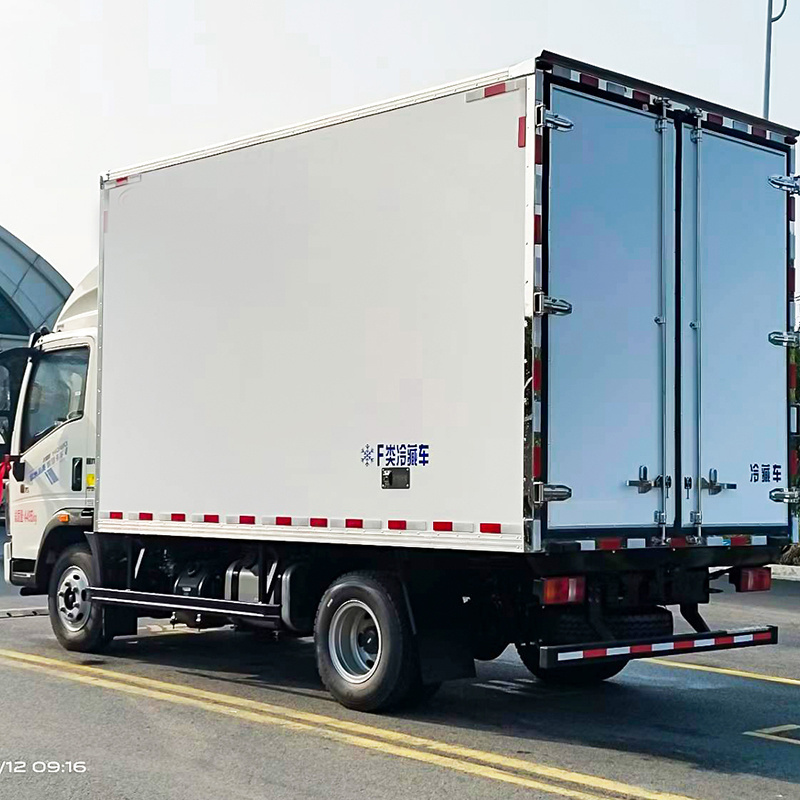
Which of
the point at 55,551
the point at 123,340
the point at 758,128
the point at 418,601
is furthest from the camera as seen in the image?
the point at 55,551

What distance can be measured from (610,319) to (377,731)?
2887mm

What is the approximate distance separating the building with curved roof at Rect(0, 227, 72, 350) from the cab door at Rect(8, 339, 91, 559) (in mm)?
26346

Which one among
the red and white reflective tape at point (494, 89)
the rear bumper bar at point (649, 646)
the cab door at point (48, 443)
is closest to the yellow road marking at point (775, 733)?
the rear bumper bar at point (649, 646)

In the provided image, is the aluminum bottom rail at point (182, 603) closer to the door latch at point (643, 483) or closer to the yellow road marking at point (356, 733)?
the yellow road marking at point (356, 733)

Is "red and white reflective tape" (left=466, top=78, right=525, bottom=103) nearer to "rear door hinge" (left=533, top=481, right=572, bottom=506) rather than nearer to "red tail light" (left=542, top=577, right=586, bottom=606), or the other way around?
"rear door hinge" (left=533, top=481, right=572, bottom=506)

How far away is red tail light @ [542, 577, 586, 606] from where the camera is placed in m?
8.38

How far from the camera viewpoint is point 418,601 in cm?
905

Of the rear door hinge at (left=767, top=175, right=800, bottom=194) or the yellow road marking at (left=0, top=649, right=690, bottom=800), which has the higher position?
the rear door hinge at (left=767, top=175, right=800, bottom=194)

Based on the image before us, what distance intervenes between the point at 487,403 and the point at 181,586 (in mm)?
3652

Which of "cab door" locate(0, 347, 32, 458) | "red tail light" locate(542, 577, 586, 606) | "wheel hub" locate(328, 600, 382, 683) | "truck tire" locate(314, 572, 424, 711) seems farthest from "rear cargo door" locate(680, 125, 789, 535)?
"cab door" locate(0, 347, 32, 458)

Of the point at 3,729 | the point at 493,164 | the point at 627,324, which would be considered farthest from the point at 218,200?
the point at 3,729

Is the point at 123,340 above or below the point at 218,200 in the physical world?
below

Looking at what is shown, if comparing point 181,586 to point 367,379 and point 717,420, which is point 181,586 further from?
point 717,420

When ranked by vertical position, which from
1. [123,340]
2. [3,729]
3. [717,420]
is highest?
[123,340]
